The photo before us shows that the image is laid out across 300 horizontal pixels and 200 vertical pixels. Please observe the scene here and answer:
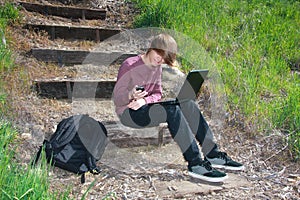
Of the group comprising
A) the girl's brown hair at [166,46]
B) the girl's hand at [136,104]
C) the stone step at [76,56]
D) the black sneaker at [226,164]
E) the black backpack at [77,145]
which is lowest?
the black sneaker at [226,164]

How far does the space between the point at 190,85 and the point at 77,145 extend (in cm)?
85

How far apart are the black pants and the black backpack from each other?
0.79 ft

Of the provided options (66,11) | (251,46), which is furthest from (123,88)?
(66,11)

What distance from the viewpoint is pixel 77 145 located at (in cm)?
232

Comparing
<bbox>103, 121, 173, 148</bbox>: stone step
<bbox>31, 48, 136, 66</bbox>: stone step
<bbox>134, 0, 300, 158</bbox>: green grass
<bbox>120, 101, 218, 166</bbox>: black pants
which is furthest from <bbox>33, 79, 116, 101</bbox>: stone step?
<bbox>120, 101, 218, 166</bbox>: black pants

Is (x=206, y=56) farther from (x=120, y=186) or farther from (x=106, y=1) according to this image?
(x=106, y=1)

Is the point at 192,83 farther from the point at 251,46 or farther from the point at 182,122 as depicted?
the point at 251,46

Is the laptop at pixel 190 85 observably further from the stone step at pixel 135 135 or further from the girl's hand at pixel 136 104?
the stone step at pixel 135 135

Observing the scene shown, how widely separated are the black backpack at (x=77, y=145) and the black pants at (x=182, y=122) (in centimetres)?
24

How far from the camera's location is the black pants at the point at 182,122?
2336 millimetres

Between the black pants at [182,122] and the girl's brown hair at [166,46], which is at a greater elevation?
the girl's brown hair at [166,46]

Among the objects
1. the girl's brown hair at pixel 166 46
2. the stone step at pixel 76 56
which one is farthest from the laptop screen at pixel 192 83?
the stone step at pixel 76 56

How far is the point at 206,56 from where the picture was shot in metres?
3.61

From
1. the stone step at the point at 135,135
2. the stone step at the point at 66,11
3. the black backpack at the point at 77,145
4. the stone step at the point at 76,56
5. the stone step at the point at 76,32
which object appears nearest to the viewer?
the black backpack at the point at 77,145
